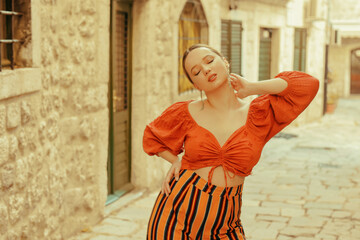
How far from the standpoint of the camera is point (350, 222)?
18.5 ft

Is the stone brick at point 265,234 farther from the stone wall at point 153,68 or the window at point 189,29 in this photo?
the window at point 189,29

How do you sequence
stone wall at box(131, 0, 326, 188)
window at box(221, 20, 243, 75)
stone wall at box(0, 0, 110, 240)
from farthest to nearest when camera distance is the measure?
A: 1. window at box(221, 20, 243, 75)
2. stone wall at box(131, 0, 326, 188)
3. stone wall at box(0, 0, 110, 240)

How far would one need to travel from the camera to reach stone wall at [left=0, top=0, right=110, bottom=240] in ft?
12.3

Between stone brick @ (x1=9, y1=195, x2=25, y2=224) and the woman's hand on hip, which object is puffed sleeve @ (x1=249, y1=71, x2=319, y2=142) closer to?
the woman's hand on hip

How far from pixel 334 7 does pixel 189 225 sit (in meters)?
19.8

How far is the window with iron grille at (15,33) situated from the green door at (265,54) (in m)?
9.23

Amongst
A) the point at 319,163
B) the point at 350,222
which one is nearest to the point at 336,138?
the point at 319,163

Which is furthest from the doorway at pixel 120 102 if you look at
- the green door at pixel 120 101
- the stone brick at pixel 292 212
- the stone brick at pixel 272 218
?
the stone brick at pixel 292 212

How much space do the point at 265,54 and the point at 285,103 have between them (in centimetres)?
1045

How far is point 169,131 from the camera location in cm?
289

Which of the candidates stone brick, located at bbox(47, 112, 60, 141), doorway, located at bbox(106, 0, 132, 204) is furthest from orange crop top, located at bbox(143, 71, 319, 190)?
doorway, located at bbox(106, 0, 132, 204)

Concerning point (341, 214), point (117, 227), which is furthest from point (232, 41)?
point (117, 227)

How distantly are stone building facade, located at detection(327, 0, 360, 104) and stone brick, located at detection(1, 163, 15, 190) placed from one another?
617 inches

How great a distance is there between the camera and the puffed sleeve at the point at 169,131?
9.37 ft
